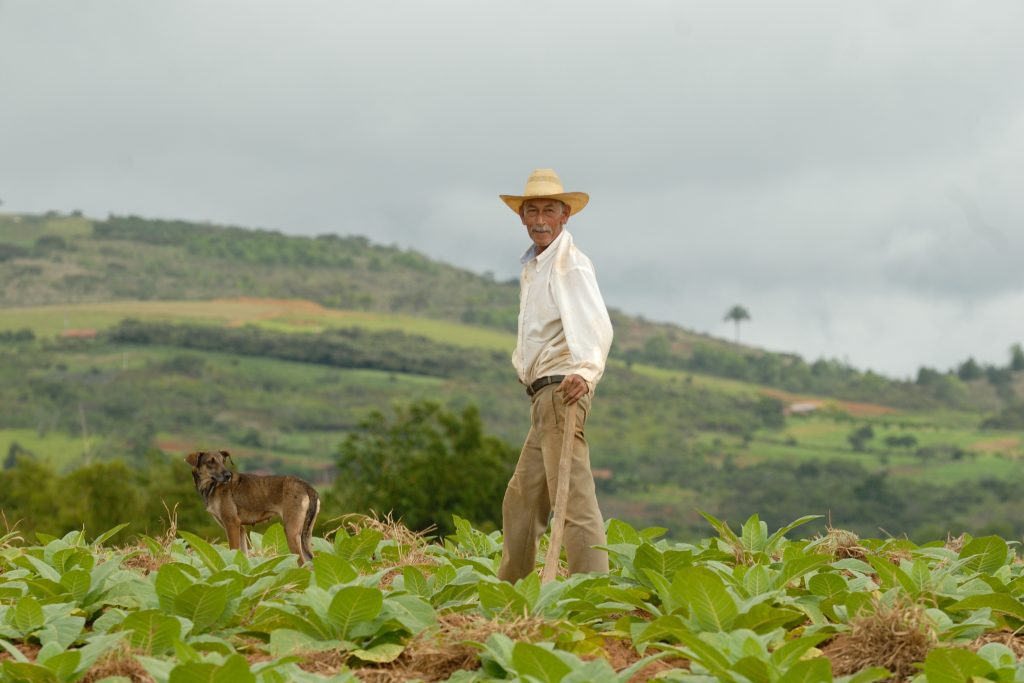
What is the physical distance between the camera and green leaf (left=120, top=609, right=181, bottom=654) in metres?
7.31

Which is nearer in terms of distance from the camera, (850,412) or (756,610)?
(756,610)

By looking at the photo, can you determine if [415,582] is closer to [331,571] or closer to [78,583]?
[331,571]

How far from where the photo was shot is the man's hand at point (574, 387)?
27.6 feet

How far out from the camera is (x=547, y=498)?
9.06m

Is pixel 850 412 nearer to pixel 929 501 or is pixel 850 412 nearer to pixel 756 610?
pixel 929 501

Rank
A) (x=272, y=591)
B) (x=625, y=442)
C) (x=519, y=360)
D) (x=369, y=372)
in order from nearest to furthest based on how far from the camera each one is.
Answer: (x=272, y=591), (x=519, y=360), (x=625, y=442), (x=369, y=372)

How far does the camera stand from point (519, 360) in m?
9.01

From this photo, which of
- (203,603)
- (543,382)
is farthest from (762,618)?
(203,603)

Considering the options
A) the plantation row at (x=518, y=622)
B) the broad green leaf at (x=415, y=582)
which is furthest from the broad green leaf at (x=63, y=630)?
the broad green leaf at (x=415, y=582)

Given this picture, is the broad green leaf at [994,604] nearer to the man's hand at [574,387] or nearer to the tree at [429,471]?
the man's hand at [574,387]

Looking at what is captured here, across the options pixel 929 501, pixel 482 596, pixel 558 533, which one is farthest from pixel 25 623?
pixel 929 501

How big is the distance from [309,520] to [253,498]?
1.27 ft

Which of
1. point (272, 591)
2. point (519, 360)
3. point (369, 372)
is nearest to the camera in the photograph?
point (272, 591)

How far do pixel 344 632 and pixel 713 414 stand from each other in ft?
590
